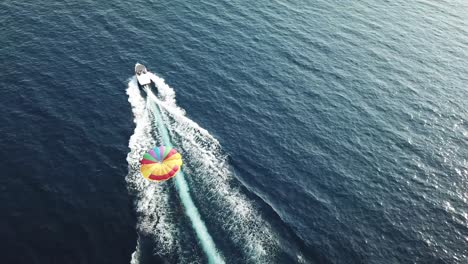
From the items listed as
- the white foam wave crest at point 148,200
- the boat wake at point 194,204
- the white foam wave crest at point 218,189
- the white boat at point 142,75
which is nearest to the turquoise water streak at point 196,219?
the boat wake at point 194,204

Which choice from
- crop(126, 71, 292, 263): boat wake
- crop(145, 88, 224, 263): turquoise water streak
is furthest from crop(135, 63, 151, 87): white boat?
crop(145, 88, 224, 263): turquoise water streak

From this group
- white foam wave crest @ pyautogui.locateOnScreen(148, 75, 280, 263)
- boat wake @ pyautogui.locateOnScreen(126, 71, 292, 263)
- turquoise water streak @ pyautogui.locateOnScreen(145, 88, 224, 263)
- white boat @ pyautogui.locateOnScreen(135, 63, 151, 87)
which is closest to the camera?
turquoise water streak @ pyautogui.locateOnScreen(145, 88, 224, 263)

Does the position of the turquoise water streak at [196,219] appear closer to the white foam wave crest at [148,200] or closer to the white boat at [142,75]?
the white foam wave crest at [148,200]

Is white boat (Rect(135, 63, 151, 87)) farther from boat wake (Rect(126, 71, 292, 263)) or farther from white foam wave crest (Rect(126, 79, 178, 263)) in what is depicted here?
white foam wave crest (Rect(126, 79, 178, 263))

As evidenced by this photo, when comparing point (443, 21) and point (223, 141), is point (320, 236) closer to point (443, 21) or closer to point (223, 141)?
point (223, 141)

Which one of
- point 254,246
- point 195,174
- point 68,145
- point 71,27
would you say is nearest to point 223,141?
point 195,174

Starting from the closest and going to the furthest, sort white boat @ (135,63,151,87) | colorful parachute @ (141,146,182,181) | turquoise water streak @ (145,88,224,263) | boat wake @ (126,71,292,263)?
turquoise water streak @ (145,88,224,263)
boat wake @ (126,71,292,263)
colorful parachute @ (141,146,182,181)
white boat @ (135,63,151,87)

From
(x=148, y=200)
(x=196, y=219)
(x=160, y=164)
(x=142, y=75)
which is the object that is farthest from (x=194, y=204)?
(x=142, y=75)
